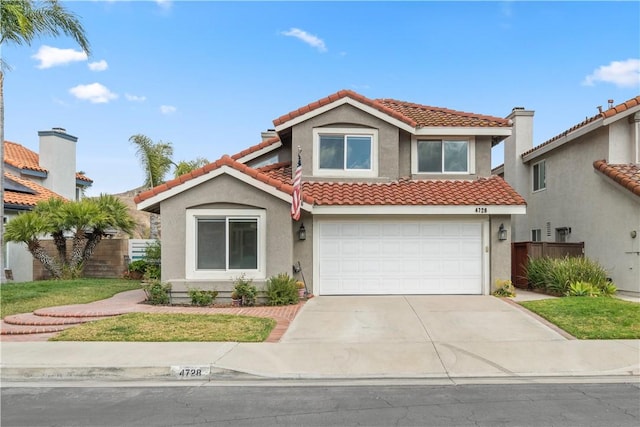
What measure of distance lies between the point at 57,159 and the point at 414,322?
21650 millimetres

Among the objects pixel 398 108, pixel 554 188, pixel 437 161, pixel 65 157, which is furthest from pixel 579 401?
pixel 65 157

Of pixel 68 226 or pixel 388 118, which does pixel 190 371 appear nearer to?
pixel 388 118

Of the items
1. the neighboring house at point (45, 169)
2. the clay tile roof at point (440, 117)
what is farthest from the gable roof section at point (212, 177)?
the neighboring house at point (45, 169)

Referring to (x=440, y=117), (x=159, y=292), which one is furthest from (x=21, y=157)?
(x=440, y=117)

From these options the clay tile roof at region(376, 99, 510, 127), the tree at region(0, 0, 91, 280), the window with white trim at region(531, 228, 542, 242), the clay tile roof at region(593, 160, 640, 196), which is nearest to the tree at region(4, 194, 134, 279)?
the tree at region(0, 0, 91, 280)

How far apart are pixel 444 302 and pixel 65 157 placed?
2132cm

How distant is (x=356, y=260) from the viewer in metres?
13.7

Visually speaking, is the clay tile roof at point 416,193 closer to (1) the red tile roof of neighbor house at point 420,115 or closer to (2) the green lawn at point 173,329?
(1) the red tile roof of neighbor house at point 420,115

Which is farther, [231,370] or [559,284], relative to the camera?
[559,284]

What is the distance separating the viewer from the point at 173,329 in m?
9.23

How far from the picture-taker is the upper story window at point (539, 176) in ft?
63.6

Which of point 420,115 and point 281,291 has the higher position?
point 420,115

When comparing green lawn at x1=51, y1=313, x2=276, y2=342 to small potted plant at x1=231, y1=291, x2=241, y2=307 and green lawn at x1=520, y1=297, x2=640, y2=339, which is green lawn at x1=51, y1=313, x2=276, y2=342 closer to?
small potted plant at x1=231, y1=291, x2=241, y2=307

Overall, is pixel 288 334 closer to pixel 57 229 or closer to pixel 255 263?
pixel 255 263
